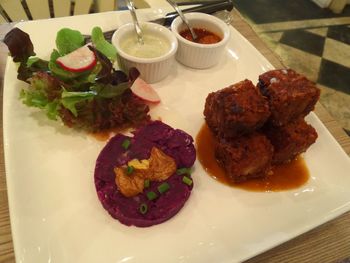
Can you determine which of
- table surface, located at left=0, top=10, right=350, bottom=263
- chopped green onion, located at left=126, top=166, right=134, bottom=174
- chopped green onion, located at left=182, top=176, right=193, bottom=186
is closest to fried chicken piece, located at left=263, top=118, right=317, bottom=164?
table surface, located at left=0, top=10, right=350, bottom=263

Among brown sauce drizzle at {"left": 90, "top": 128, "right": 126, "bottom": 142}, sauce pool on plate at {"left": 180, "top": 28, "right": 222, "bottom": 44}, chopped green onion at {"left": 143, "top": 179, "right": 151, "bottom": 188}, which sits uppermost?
sauce pool on plate at {"left": 180, "top": 28, "right": 222, "bottom": 44}

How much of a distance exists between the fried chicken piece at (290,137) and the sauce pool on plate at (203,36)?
0.80m

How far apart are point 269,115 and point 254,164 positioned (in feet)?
0.80

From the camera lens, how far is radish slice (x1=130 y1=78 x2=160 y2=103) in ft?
6.03

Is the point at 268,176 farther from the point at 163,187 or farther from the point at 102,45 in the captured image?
the point at 102,45

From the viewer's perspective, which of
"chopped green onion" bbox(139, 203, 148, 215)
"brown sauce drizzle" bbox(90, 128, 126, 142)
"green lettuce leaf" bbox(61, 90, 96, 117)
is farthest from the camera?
"brown sauce drizzle" bbox(90, 128, 126, 142)

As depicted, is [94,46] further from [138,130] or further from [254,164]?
[254,164]

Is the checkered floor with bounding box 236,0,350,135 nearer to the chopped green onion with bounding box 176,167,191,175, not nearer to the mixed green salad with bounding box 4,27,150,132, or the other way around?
the chopped green onion with bounding box 176,167,191,175

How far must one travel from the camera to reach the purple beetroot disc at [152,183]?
1.41 metres

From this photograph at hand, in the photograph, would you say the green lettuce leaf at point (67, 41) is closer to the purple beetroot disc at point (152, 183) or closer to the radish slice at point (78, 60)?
the radish slice at point (78, 60)

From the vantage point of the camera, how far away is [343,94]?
393 centimetres

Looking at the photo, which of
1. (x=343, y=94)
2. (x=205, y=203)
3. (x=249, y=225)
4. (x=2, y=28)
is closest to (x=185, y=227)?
(x=205, y=203)

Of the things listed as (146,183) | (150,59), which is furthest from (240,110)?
(150,59)

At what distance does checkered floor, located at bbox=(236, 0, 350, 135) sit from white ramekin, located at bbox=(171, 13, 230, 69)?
2086 mm
